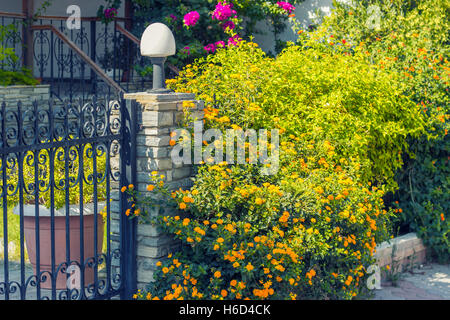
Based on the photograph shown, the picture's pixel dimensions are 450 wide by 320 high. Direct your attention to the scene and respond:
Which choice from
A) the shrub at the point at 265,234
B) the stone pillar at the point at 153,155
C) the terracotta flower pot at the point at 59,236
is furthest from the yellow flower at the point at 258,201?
the terracotta flower pot at the point at 59,236

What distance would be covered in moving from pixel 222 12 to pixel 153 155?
15.5 feet

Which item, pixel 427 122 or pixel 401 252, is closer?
pixel 401 252

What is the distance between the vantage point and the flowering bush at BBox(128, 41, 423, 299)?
4.30 meters

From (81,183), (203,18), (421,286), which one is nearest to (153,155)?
(81,183)

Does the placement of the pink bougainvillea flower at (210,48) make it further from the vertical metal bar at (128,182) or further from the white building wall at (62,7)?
the vertical metal bar at (128,182)

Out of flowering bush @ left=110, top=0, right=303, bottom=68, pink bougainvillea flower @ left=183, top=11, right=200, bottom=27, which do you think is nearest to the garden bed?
flowering bush @ left=110, top=0, right=303, bottom=68

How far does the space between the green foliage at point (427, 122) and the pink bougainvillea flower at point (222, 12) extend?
2.53 meters

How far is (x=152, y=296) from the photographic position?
4.41 metres

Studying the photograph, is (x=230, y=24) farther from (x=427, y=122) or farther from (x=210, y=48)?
(x=427, y=122)

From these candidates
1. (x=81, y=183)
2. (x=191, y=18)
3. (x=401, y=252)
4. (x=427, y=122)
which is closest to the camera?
(x=81, y=183)

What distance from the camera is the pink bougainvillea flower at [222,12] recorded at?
8.67 meters

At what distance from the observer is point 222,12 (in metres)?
8.67

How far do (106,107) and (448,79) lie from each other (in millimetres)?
3682
